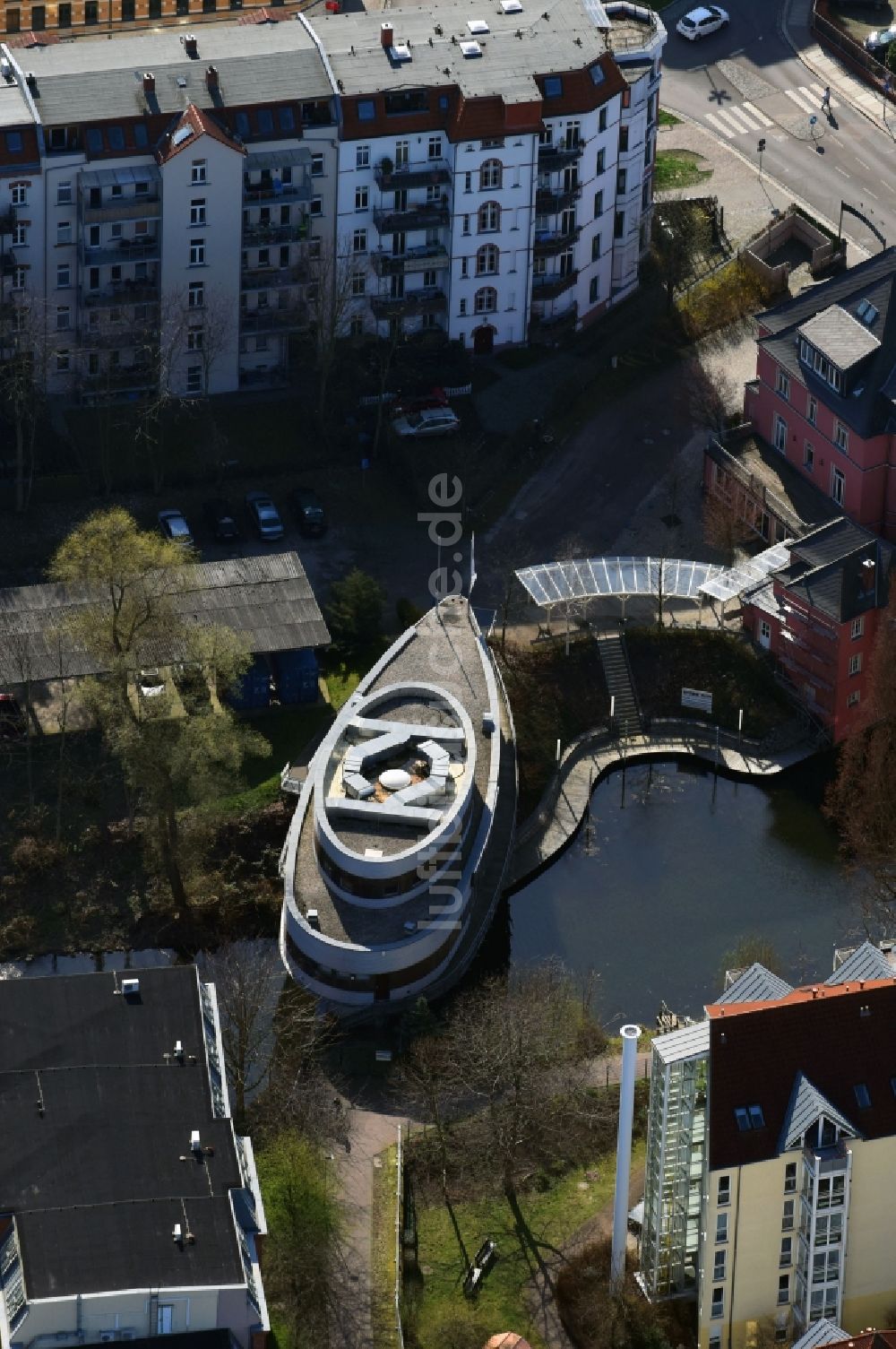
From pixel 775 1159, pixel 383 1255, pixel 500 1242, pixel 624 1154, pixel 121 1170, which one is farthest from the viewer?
pixel 500 1242

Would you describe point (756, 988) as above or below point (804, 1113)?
above

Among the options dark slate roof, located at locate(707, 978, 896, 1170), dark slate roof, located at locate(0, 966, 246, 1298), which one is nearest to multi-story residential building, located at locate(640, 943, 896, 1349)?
dark slate roof, located at locate(707, 978, 896, 1170)

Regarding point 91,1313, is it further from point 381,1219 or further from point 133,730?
point 133,730

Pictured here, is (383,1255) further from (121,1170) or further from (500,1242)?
(121,1170)

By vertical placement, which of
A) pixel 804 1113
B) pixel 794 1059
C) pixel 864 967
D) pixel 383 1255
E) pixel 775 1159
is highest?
pixel 794 1059

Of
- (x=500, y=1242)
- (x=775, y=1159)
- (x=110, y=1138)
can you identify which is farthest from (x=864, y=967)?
(x=110, y=1138)

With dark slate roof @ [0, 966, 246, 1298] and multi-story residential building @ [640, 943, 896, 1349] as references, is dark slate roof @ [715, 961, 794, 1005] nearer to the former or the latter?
multi-story residential building @ [640, 943, 896, 1349]

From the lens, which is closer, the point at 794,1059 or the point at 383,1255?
the point at 794,1059

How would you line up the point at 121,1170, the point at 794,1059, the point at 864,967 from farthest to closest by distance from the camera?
the point at 864,967
the point at 794,1059
the point at 121,1170
